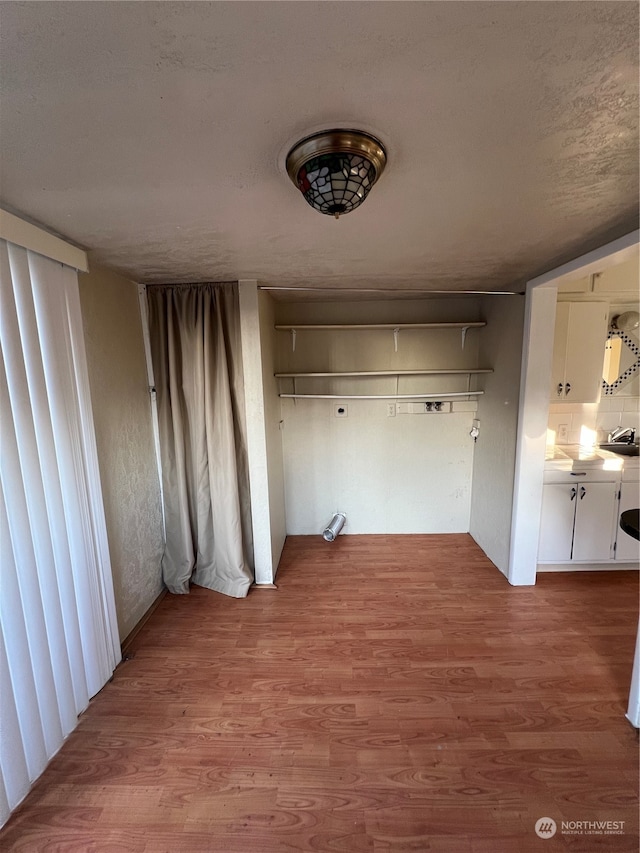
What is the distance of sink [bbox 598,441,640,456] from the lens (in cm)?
297

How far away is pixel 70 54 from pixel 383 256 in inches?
58.5

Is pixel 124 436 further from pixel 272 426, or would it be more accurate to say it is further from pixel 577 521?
pixel 577 521

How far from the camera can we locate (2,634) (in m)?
1.28

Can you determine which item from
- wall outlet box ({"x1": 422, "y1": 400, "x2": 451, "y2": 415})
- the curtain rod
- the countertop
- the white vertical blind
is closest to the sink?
the countertop

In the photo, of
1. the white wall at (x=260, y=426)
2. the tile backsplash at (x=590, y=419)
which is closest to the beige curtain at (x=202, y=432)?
the white wall at (x=260, y=426)

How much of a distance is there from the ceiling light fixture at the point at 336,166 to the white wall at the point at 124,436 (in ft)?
4.86

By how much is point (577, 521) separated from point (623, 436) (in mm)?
962

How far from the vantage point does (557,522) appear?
106 inches

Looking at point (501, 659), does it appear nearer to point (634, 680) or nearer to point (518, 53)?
point (634, 680)

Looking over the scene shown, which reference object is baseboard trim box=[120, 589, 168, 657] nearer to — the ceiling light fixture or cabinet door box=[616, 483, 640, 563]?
the ceiling light fixture

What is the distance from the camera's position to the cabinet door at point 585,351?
8.66ft

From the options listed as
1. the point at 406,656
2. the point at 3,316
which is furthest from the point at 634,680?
the point at 3,316

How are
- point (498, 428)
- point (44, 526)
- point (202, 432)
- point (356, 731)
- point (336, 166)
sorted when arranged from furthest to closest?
point (498, 428), point (202, 432), point (356, 731), point (44, 526), point (336, 166)

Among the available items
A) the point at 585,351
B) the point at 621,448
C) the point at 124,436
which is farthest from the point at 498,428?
the point at 124,436
